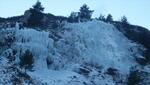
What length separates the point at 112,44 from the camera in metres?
53.7

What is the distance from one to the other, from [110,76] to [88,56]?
4844 mm

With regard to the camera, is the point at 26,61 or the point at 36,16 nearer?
the point at 26,61

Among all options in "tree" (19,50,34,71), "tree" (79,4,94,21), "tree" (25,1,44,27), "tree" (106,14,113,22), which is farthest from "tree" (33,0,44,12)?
"tree" (19,50,34,71)

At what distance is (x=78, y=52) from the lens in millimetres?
47750

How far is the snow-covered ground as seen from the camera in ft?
136

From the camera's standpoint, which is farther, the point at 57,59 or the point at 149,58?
the point at 149,58

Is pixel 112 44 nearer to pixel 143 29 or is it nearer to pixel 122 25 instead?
pixel 122 25

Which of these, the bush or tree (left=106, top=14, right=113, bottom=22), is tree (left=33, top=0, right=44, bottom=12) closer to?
tree (left=106, top=14, right=113, bottom=22)

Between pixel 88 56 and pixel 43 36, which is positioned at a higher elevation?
pixel 43 36

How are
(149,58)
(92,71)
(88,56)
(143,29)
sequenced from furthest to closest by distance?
1. (143,29)
2. (149,58)
3. (88,56)
4. (92,71)

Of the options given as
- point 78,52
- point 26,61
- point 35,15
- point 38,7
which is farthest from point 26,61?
point 38,7

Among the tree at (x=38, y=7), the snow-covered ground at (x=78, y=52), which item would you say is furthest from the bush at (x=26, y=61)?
the tree at (x=38, y=7)

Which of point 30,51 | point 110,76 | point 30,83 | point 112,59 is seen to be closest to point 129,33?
point 112,59

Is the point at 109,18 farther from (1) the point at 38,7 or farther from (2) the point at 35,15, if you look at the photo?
(2) the point at 35,15
